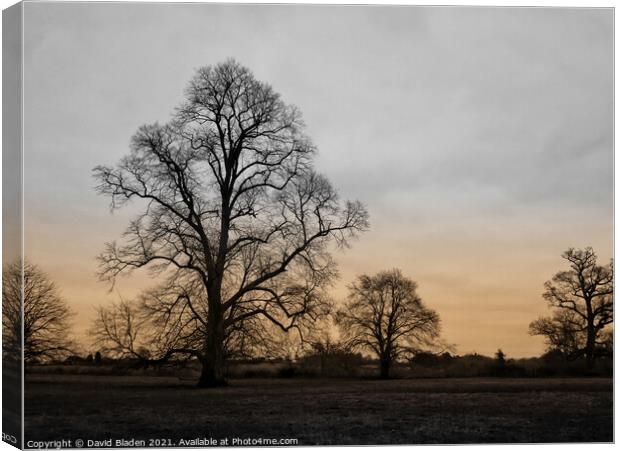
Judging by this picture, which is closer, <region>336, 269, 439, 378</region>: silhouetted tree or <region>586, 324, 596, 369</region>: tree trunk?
<region>336, 269, 439, 378</region>: silhouetted tree

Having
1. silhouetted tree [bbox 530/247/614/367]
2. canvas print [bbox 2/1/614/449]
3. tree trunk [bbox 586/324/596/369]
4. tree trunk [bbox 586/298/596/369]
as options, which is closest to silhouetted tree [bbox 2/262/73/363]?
canvas print [bbox 2/1/614/449]

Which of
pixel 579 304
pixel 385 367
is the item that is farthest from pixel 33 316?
pixel 579 304

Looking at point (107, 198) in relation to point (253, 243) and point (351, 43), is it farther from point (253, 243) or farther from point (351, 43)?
point (351, 43)

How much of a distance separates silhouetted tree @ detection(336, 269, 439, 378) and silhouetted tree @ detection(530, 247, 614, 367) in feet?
7.98

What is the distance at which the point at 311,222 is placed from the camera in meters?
22.8

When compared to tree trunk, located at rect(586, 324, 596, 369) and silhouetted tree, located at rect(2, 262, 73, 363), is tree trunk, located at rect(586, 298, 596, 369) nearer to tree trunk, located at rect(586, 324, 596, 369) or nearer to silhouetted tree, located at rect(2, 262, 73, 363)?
tree trunk, located at rect(586, 324, 596, 369)

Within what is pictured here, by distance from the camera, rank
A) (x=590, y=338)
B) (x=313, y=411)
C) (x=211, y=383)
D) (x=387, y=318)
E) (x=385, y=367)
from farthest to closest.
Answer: (x=387, y=318), (x=385, y=367), (x=590, y=338), (x=211, y=383), (x=313, y=411)

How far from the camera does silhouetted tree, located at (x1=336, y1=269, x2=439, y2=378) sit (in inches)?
885

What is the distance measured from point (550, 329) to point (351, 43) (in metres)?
7.54

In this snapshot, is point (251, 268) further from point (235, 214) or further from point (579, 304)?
point (579, 304)

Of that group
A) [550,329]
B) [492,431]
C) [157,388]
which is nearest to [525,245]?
[550,329]

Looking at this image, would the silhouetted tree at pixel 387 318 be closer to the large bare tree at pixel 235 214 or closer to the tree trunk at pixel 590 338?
the large bare tree at pixel 235 214

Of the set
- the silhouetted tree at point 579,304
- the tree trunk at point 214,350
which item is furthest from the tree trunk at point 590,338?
the tree trunk at point 214,350

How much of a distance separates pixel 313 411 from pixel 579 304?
6.19 metres
